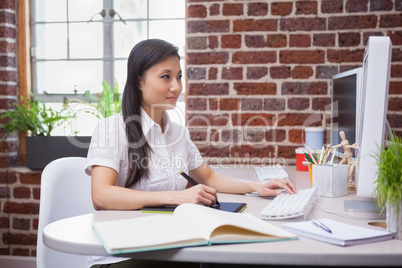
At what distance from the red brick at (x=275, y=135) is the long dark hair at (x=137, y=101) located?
98 centimetres

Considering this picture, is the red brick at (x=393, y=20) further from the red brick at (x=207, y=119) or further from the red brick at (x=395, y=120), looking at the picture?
the red brick at (x=207, y=119)

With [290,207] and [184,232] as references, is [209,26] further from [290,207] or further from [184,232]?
[184,232]

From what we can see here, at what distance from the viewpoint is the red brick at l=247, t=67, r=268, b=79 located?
2.34 m

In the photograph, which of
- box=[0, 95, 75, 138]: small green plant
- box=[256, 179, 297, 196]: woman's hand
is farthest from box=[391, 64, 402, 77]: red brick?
box=[0, 95, 75, 138]: small green plant

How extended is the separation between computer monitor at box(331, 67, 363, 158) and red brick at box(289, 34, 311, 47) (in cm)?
27

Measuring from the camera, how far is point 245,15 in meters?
2.33

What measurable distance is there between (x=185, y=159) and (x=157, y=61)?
1.31 ft

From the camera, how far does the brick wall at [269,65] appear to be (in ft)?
7.39

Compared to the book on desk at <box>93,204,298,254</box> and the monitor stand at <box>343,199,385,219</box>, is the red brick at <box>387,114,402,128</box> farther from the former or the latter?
the book on desk at <box>93,204,298,254</box>

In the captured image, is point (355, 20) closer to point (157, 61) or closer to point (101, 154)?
point (157, 61)

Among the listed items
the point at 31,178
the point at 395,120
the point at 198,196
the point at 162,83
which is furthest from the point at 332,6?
the point at 31,178

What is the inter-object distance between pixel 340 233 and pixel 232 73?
1587 millimetres

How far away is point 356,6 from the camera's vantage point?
2.25 m

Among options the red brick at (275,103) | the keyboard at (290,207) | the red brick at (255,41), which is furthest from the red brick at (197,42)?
the keyboard at (290,207)
